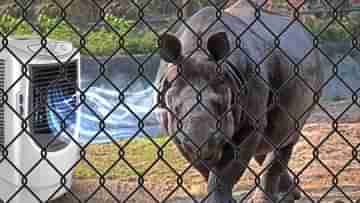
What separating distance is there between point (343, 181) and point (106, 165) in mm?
1603

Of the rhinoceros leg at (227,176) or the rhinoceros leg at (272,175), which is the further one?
the rhinoceros leg at (272,175)

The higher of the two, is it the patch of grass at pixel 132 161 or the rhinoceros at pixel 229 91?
the rhinoceros at pixel 229 91

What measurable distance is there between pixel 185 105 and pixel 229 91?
185 mm

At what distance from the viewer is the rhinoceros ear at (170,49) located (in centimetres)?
246

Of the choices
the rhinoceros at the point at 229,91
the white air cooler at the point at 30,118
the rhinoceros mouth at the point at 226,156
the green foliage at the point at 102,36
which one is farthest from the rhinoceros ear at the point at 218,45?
the green foliage at the point at 102,36

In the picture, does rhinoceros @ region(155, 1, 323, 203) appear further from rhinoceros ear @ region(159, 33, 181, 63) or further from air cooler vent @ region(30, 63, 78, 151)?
air cooler vent @ region(30, 63, 78, 151)

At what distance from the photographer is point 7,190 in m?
4.24

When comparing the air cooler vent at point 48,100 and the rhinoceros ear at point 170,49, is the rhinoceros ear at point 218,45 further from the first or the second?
the air cooler vent at point 48,100

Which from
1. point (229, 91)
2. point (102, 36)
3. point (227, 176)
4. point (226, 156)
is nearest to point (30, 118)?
point (227, 176)

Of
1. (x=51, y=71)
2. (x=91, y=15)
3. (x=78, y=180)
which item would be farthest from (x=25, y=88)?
(x=91, y=15)

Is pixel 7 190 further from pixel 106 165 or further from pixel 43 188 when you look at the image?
pixel 106 165

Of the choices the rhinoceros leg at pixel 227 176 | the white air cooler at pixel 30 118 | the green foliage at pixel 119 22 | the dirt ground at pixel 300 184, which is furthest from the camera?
the green foliage at pixel 119 22

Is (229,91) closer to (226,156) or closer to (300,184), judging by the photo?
(226,156)

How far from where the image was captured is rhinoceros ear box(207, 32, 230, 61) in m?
2.48
